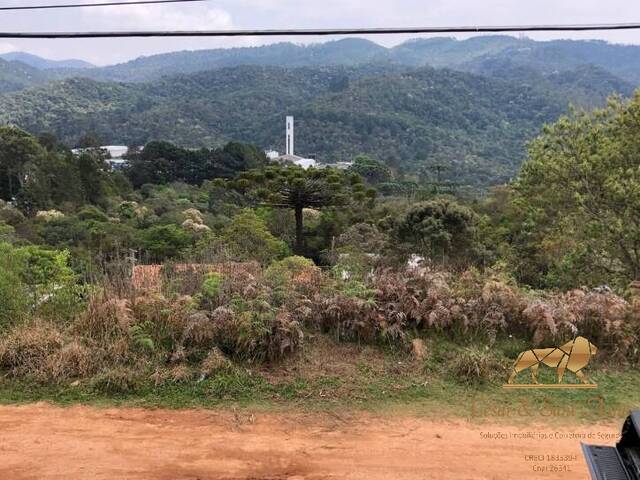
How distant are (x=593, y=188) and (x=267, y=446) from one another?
34.9 feet

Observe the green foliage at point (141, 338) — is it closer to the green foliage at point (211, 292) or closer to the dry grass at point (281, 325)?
the dry grass at point (281, 325)

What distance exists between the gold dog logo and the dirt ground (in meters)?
0.78

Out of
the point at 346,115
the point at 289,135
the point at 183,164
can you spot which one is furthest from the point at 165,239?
the point at 346,115

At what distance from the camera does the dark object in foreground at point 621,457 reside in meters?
1.75

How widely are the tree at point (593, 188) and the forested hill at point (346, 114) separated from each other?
55.8 metres

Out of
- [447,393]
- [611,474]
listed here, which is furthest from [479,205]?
[611,474]

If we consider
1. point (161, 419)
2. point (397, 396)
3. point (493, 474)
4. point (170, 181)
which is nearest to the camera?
point (493, 474)

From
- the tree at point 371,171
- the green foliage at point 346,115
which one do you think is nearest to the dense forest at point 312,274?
the tree at point 371,171

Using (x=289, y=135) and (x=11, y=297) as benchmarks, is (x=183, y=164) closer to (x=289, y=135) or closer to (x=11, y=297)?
(x=289, y=135)

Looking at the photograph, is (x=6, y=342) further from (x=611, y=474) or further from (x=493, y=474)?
(x=611, y=474)

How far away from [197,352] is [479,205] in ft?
90.4

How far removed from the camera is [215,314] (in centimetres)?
478

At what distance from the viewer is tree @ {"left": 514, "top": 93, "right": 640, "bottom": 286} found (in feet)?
36.6

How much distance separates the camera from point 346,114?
85.9 metres
